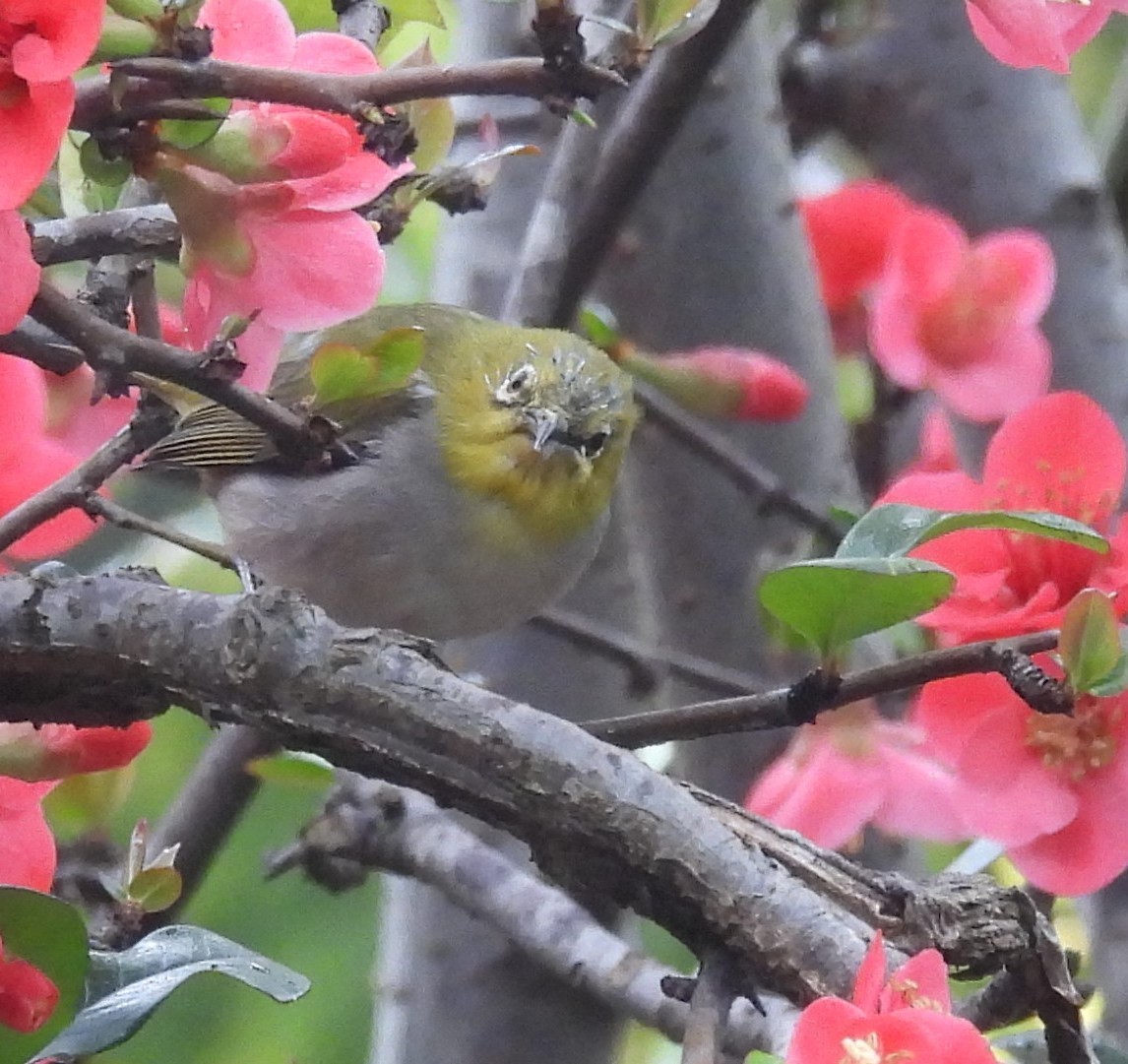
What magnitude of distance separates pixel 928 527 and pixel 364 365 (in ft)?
0.83

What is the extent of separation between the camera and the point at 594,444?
1420mm

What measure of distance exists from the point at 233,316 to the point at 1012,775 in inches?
17.7

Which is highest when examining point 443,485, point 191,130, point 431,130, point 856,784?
point 191,130

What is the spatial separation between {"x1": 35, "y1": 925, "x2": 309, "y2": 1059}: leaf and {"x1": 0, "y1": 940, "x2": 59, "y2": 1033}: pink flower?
0.05 ft

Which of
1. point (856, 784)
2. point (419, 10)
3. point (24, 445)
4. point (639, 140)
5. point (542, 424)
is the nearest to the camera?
point (24, 445)

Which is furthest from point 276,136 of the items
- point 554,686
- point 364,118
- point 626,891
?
point 554,686

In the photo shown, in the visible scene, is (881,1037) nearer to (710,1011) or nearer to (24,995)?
(710,1011)

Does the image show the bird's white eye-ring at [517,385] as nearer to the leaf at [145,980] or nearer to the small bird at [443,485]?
the small bird at [443,485]

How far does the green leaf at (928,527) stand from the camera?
0.65 m

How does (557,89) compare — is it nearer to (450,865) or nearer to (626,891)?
(626,891)

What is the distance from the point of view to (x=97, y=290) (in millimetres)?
704

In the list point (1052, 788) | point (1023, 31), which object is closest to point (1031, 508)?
point (1052, 788)

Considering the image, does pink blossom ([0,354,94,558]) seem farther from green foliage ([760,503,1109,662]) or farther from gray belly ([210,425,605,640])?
gray belly ([210,425,605,640])

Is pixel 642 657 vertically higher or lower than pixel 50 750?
lower
